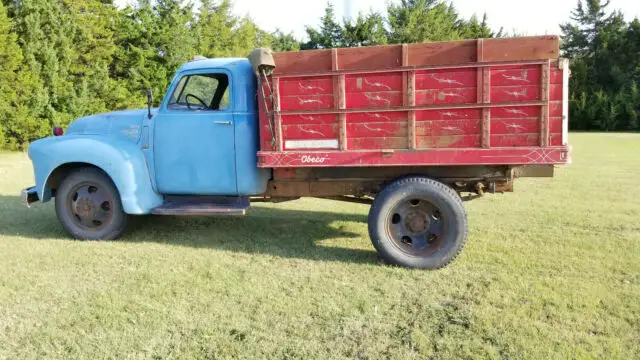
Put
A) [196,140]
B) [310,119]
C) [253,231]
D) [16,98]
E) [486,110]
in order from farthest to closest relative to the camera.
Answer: [16,98]
[253,231]
[196,140]
[310,119]
[486,110]

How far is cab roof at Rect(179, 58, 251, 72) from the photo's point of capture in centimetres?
504

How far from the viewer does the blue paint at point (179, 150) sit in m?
5.00

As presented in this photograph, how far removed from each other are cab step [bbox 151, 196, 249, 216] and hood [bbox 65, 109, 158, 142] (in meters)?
0.81

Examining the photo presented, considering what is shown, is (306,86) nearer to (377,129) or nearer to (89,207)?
(377,129)

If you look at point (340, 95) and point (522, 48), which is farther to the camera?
point (340, 95)

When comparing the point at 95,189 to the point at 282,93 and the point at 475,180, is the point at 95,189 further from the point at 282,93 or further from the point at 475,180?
the point at 475,180

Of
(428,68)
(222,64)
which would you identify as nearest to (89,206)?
(222,64)

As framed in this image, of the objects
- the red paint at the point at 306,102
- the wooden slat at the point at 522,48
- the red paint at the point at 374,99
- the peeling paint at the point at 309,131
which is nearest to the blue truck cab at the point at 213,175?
the red paint at the point at 306,102

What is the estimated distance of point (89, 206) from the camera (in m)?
5.46

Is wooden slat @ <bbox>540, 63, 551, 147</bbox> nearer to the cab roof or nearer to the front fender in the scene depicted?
the cab roof

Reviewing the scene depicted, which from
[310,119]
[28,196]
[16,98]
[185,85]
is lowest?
[28,196]

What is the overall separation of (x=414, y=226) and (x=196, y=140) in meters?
2.39

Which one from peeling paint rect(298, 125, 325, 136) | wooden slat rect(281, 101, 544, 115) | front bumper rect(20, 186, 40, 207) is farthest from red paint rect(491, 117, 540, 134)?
front bumper rect(20, 186, 40, 207)

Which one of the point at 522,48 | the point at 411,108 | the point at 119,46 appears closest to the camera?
the point at 522,48
